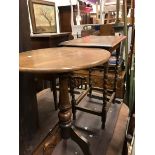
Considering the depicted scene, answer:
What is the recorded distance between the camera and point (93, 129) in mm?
1773

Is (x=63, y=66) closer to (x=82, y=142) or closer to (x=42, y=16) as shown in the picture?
(x=82, y=142)

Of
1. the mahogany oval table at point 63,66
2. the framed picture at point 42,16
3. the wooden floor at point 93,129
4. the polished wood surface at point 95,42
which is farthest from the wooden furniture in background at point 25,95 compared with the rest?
the framed picture at point 42,16

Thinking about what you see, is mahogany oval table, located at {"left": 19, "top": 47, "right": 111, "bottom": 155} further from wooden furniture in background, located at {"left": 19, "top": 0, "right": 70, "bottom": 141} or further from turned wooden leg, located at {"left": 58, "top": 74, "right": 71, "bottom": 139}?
wooden furniture in background, located at {"left": 19, "top": 0, "right": 70, "bottom": 141}

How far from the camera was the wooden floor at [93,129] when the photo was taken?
1.50m

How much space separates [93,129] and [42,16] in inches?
68.7

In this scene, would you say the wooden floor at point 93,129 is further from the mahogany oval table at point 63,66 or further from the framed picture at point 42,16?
the framed picture at point 42,16

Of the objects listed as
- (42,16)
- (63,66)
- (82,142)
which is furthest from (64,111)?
(42,16)

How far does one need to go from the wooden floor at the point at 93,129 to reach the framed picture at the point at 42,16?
1.03m

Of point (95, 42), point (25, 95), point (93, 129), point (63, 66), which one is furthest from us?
point (93, 129)
